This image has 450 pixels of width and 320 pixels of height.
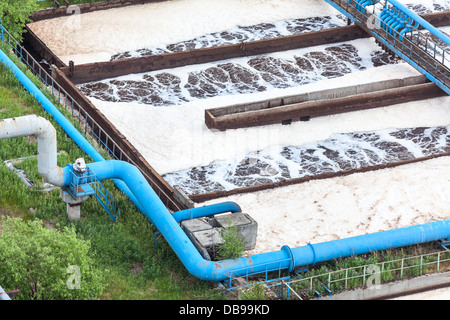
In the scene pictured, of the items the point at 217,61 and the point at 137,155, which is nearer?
the point at 137,155

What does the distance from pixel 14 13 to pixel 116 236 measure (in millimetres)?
13607

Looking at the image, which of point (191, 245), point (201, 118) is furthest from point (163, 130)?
point (191, 245)

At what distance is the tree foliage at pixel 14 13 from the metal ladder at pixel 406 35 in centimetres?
1282

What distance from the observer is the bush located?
2414 centimetres

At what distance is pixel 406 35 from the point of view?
137ft

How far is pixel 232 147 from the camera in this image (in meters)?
35.0

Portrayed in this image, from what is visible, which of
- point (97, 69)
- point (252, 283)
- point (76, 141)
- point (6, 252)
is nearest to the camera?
point (6, 252)

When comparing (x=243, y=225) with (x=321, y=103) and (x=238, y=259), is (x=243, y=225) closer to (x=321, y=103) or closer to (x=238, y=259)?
(x=238, y=259)

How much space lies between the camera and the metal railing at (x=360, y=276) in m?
26.5

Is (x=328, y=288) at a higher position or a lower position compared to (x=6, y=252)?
lower

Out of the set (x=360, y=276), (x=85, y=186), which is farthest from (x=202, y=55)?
(x=360, y=276)

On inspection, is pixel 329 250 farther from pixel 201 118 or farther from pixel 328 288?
pixel 201 118

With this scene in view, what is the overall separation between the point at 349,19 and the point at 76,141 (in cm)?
1605

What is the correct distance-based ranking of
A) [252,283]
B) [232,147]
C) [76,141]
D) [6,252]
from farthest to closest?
[232,147], [76,141], [252,283], [6,252]
